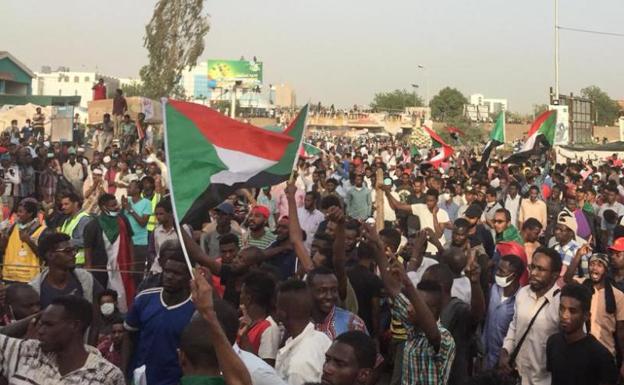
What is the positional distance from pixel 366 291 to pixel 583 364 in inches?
75.1

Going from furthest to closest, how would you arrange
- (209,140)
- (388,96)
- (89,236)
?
(388,96)
(89,236)
(209,140)

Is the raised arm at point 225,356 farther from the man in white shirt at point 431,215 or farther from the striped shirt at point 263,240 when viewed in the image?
the man in white shirt at point 431,215

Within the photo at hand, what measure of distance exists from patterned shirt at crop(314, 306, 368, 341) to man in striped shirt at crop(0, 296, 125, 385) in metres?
1.37

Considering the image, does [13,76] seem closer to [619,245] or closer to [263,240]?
[263,240]

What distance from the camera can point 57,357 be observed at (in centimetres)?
398

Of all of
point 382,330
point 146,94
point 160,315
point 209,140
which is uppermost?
point 146,94

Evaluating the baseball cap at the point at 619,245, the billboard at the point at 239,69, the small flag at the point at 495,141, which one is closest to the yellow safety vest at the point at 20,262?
the baseball cap at the point at 619,245

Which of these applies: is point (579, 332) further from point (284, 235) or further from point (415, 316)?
point (284, 235)

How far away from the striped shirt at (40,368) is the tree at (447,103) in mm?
67225

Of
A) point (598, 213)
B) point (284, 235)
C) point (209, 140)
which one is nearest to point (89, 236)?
point (284, 235)

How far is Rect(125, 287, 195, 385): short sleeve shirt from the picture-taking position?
4.93m

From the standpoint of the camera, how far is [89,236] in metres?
7.90

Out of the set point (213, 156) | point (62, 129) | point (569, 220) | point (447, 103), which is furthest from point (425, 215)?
point (447, 103)

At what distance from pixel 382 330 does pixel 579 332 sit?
1.98 m
